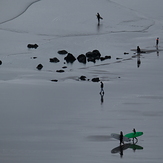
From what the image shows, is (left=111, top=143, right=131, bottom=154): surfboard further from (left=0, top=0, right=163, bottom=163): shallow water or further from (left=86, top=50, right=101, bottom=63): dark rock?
(left=86, top=50, right=101, bottom=63): dark rock

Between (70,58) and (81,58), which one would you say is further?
(70,58)

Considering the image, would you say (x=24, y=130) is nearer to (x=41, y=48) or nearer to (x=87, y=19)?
(x=41, y=48)

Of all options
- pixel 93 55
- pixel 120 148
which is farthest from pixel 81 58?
pixel 120 148

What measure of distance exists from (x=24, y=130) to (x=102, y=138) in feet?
15.0

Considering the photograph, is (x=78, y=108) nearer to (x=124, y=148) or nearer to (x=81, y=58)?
(x=124, y=148)

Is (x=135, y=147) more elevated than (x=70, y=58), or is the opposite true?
(x=70, y=58)

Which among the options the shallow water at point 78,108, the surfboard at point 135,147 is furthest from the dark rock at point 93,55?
the surfboard at point 135,147

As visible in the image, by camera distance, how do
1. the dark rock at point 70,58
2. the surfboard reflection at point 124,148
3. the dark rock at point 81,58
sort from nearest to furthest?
the surfboard reflection at point 124,148, the dark rock at point 81,58, the dark rock at point 70,58

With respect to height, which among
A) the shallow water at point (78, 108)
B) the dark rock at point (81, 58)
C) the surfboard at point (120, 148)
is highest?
the dark rock at point (81, 58)

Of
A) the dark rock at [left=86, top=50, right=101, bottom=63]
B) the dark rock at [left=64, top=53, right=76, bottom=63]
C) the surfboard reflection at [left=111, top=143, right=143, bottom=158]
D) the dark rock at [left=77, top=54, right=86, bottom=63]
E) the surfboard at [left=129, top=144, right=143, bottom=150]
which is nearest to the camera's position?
the surfboard reflection at [left=111, top=143, right=143, bottom=158]

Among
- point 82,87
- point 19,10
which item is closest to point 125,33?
point 19,10

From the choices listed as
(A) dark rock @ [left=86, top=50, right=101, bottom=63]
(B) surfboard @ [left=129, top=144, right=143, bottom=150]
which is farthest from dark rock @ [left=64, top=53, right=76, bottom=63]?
(B) surfboard @ [left=129, top=144, right=143, bottom=150]

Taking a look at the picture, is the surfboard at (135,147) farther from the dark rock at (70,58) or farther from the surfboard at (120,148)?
the dark rock at (70,58)

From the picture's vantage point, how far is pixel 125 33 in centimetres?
7675
